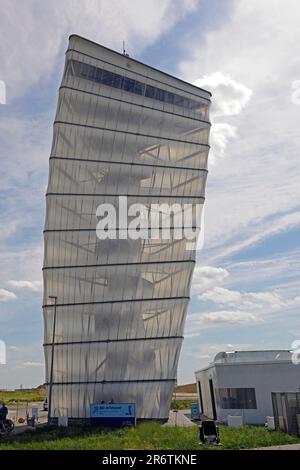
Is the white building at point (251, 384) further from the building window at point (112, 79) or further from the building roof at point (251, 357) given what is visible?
the building window at point (112, 79)

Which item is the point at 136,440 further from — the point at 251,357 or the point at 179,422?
the point at 251,357

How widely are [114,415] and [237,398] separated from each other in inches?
619

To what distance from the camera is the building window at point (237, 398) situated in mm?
53625

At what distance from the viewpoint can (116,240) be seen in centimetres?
5372

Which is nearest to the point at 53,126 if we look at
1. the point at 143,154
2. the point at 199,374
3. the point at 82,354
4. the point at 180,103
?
the point at 143,154

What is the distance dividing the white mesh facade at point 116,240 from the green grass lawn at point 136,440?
34.3 ft

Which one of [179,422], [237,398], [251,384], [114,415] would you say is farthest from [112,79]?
[179,422]

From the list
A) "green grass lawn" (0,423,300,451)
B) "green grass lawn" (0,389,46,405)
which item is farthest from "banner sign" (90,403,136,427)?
"green grass lawn" (0,389,46,405)

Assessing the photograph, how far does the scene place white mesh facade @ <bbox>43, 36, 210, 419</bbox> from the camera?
5159cm

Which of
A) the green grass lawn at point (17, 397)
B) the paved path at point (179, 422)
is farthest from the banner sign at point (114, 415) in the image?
the green grass lawn at point (17, 397)

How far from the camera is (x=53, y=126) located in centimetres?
5697

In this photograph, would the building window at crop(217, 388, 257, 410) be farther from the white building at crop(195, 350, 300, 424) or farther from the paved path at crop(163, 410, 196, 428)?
the paved path at crop(163, 410, 196, 428)

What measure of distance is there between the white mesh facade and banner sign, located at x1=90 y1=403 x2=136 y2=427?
5.60 metres

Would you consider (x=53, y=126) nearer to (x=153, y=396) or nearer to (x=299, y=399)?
(x=153, y=396)
